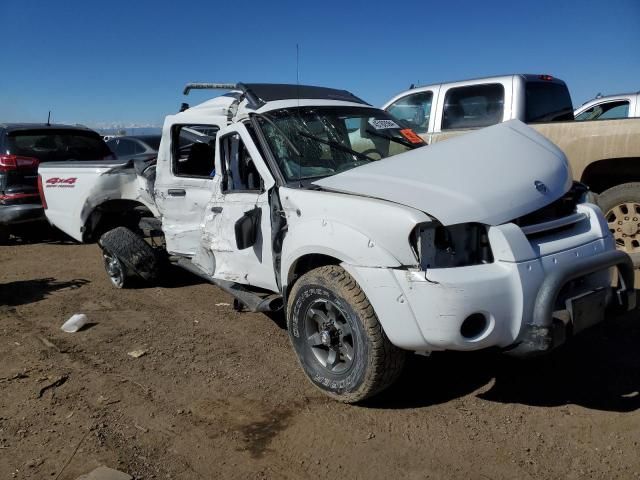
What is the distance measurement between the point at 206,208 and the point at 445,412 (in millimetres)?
2592

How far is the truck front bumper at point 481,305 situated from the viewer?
2775 mm

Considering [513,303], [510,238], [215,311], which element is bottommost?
[215,311]

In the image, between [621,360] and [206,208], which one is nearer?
[621,360]

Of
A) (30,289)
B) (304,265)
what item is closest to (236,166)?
(304,265)

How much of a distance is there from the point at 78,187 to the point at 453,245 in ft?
16.0

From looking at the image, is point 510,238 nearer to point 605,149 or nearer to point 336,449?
point 336,449

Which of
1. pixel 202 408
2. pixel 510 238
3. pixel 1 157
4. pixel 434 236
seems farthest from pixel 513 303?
pixel 1 157

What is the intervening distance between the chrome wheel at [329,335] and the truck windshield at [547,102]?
4.33 metres

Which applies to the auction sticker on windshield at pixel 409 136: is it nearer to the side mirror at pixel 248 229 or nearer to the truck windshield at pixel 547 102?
the side mirror at pixel 248 229

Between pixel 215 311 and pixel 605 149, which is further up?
pixel 605 149

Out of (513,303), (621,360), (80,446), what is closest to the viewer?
(513,303)

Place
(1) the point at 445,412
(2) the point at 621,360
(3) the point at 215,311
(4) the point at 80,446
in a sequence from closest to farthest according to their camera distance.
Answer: (4) the point at 80,446
(1) the point at 445,412
(2) the point at 621,360
(3) the point at 215,311

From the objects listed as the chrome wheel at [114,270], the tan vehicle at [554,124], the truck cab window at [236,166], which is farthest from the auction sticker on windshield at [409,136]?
the chrome wheel at [114,270]

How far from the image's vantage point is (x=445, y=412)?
130 inches
